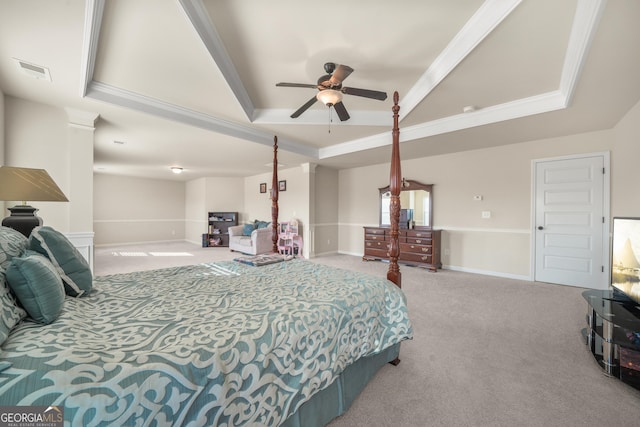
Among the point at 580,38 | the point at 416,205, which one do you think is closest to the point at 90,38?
the point at 580,38

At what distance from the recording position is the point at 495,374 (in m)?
1.86

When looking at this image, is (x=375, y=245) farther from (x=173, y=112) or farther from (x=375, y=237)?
(x=173, y=112)

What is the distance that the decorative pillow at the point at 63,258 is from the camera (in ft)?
4.62

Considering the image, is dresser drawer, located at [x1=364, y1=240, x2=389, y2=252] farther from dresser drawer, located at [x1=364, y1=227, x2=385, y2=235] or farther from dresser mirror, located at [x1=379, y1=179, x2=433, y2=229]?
dresser mirror, located at [x1=379, y1=179, x2=433, y2=229]

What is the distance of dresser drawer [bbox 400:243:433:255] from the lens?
4.91 metres

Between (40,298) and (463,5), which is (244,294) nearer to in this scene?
(40,298)

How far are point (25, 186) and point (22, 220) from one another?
0.44 meters

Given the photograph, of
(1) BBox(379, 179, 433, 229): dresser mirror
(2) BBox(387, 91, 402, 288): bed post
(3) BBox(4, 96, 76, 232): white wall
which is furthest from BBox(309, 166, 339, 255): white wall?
(3) BBox(4, 96, 76, 232): white wall

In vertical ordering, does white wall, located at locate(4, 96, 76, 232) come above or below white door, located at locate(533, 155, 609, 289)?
above

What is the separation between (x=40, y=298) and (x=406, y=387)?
80.0 inches

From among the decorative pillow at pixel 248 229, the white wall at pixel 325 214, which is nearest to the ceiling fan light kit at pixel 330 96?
the white wall at pixel 325 214

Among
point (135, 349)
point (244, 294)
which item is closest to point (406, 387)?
point (244, 294)

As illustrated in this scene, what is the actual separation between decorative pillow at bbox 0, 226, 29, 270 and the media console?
356 centimetres

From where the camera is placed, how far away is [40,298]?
106 cm
